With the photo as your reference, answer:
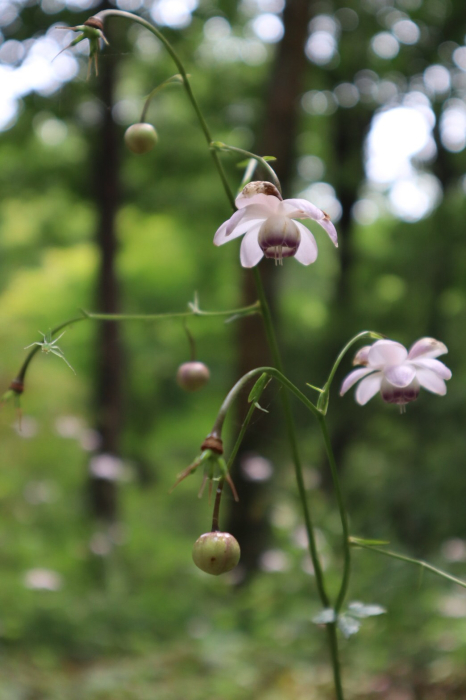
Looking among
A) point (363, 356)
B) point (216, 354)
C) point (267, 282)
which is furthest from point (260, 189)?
point (216, 354)

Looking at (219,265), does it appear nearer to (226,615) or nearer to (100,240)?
A: (100,240)

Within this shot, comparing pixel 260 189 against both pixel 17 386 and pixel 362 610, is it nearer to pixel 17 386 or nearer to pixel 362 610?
pixel 17 386

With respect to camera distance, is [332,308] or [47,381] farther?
[47,381]

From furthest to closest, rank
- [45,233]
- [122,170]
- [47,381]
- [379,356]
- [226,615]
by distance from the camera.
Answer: [47,381], [45,233], [122,170], [226,615], [379,356]

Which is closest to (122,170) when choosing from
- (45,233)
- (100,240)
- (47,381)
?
(100,240)

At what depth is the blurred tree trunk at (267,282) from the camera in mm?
4262

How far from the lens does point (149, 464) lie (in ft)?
27.5

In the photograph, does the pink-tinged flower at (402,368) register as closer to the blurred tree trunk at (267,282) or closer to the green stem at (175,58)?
the green stem at (175,58)

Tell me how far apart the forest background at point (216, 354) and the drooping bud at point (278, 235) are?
76 centimetres

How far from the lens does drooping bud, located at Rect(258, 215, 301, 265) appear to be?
36.6 inches

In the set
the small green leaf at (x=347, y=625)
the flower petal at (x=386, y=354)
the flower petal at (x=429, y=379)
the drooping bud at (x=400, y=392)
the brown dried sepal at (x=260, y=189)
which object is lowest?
the small green leaf at (x=347, y=625)

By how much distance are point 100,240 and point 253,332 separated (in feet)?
5.83

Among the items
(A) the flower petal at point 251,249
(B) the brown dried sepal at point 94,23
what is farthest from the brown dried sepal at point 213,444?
(B) the brown dried sepal at point 94,23

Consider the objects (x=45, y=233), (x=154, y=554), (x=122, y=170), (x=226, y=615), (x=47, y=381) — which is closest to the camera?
(x=226, y=615)
